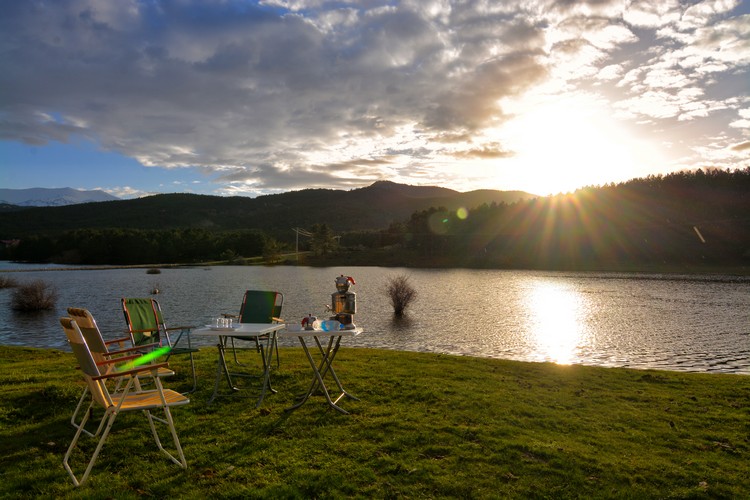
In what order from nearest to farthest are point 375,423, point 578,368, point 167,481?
point 167,481 → point 375,423 → point 578,368

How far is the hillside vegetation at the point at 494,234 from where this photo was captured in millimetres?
74750

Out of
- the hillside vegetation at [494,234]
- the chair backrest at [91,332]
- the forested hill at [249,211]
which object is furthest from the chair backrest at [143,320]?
the forested hill at [249,211]

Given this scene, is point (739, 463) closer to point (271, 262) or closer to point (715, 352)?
point (715, 352)

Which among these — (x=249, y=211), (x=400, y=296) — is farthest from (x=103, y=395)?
(x=249, y=211)

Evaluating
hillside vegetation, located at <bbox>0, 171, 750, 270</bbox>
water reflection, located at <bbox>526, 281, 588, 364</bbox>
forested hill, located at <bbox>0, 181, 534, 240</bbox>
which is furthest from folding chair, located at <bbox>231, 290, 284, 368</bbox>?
forested hill, located at <bbox>0, 181, 534, 240</bbox>

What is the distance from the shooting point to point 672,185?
97.6 metres

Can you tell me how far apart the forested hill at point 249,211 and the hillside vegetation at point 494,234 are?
0.69 m

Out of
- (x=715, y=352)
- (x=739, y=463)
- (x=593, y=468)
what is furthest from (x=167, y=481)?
(x=715, y=352)

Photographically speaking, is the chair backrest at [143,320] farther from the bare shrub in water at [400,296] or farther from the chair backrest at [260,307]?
the bare shrub in water at [400,296]

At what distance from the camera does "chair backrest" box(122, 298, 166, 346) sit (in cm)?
678

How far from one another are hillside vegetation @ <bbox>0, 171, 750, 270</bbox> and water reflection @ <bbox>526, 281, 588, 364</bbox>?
40779mm

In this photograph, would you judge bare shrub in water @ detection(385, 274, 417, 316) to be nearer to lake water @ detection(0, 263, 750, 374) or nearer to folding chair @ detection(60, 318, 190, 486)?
lake water @ detection(0, 263, 750, 374)

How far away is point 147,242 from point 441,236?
58.2 m

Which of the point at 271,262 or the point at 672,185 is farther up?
the point at 672,185
